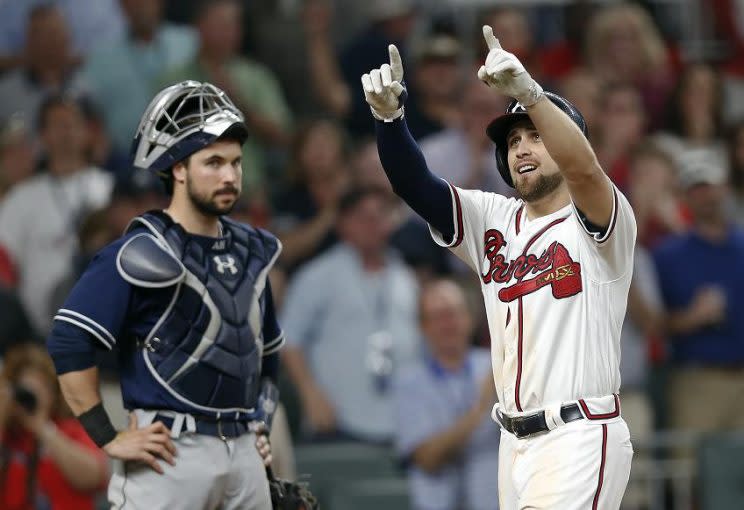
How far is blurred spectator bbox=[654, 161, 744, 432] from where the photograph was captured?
9297 mm

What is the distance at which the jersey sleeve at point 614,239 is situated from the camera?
4.58m

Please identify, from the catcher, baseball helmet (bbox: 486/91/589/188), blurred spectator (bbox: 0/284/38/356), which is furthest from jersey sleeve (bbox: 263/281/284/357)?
blurred spectator (bbox: 0/284/38/356)

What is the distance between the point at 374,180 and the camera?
31.7ft

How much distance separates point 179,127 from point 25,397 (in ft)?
7.71

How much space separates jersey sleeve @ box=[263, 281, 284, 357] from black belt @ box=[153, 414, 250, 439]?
1.41 feet

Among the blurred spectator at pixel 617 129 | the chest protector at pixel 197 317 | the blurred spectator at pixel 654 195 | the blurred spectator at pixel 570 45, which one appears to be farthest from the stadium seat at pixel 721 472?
the chest protector at pixel 197 317

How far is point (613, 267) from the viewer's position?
4.70 m

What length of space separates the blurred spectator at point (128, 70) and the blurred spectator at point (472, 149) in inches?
74.8

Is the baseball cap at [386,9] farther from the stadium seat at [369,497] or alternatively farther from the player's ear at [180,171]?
the player's ear at [180,171]

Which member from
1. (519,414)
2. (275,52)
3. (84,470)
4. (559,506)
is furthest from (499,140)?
(275,52)

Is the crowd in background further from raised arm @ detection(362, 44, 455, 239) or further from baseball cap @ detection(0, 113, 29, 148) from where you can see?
raised arm @ detection(362, 44, 455, 239)

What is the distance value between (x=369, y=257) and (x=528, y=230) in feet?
14.4

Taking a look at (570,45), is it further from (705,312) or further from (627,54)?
(705,312)

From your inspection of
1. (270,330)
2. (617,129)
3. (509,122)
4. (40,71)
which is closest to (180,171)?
(270,330)
